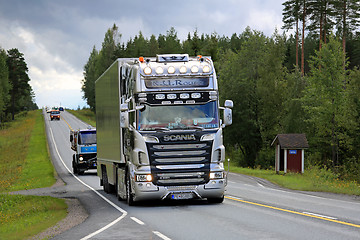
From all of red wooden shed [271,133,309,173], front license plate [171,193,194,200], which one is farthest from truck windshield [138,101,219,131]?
red wooden shed [271,133,309,173]

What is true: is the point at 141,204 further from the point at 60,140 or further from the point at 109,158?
the point at 60,140

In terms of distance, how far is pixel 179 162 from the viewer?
15031mm

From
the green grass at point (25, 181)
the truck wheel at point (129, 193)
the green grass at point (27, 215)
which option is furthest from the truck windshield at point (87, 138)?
the truck wheel at point (129, 193)

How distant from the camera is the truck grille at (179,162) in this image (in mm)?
14977

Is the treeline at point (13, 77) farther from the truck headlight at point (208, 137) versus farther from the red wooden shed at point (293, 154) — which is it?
the truck headlight at point (208, 137)

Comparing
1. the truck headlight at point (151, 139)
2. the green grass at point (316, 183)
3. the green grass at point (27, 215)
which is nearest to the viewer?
the green grass at point (27, 215)

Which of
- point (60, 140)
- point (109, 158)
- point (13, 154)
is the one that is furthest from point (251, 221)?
point (60, 140)

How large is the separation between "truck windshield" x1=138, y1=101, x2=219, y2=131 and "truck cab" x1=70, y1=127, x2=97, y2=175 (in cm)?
2350

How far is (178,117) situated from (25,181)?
81.5ft

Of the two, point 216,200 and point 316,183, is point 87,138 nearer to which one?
point 316,183

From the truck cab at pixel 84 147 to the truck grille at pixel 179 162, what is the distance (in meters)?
23.8

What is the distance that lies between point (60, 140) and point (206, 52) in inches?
1422

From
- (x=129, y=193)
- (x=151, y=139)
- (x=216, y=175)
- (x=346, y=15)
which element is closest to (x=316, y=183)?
(x=216, y=175)

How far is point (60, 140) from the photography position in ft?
259
